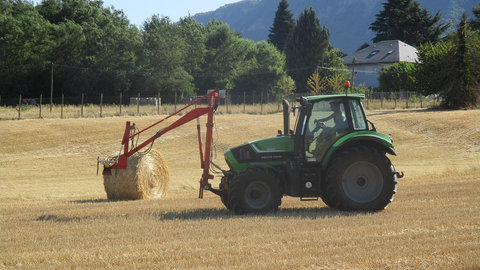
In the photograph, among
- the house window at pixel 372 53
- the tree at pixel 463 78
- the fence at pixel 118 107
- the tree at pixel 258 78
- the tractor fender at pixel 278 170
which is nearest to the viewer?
the tractor fender at pixel 278 170

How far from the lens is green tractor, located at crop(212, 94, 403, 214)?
11.9m

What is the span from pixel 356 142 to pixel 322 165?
0.77m

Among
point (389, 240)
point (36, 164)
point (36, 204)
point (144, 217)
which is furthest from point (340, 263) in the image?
point (36, 164)

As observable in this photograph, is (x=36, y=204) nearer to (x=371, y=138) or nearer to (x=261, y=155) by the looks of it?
(x=261, y=155)

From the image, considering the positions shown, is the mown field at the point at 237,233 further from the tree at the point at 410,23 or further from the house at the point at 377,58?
the tree at the point at 410,23

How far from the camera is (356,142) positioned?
12.2 m

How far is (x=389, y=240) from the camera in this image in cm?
935

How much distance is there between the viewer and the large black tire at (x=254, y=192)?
39.0ft

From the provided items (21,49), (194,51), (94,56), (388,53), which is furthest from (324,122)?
(388,53)

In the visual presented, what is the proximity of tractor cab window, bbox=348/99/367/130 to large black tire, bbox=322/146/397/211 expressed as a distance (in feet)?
1.34

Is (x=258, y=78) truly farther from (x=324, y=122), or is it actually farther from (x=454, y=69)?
(x=324, y=122)

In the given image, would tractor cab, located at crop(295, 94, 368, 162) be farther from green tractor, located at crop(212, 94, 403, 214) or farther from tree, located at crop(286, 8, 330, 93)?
tree, located at crop(286, 8, 330, 93)

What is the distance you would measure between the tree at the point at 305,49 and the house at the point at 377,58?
486 cm

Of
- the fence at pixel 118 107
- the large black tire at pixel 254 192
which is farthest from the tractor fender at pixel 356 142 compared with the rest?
the fence at pixel 118 107
